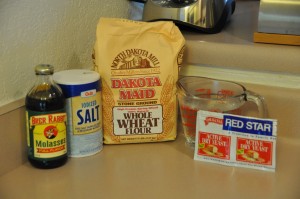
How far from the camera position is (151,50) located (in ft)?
3.12

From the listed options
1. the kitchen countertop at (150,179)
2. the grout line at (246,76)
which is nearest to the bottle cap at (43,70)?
the kitchen countertop at (150,179)

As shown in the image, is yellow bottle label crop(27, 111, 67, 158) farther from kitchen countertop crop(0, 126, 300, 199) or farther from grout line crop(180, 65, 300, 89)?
grout line crop(180, 65, 300, 89)

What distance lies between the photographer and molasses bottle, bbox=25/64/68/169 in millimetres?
822

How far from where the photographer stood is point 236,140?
34.5 inches

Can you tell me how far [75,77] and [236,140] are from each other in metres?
0.32

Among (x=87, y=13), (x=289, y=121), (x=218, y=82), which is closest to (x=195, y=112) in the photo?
(x=218, y=82)

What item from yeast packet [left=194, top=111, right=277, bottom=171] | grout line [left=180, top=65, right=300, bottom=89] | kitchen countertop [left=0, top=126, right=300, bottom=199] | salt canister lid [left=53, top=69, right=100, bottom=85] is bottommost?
kitchen countertop [left=0, top=126, right=300, bottom=199]

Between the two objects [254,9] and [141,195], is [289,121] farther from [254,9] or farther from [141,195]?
[254,9]

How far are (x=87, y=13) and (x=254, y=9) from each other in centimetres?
59

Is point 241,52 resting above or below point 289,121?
above

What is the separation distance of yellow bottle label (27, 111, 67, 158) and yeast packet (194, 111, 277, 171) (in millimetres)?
253

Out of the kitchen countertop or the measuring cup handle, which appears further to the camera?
the measuring cup handle

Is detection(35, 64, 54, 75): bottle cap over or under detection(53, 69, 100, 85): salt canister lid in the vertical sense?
over

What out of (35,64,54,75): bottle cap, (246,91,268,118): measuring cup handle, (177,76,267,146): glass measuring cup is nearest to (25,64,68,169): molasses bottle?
(35,64,54,75): bottle cap
